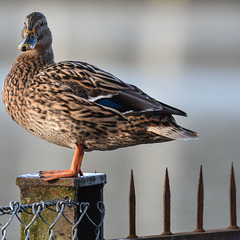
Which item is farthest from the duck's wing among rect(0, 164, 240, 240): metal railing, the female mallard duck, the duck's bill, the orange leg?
rect(0, 164, 240, 240): metal railing

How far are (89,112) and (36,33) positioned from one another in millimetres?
650

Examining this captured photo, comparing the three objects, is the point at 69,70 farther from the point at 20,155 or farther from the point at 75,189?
the point at 20,155

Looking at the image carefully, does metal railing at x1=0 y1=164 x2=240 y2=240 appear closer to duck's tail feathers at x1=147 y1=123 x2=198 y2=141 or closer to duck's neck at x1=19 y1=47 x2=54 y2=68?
duck's tail feathers at x1=147 y1=123 x2=198 y2=141

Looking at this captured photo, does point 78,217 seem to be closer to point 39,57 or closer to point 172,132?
point 172,132

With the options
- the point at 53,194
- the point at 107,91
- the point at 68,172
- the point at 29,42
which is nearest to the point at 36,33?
the point at 29,42

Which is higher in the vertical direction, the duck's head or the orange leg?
the duck's head

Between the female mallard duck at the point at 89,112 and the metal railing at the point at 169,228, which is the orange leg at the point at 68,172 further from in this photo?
the metal railing at the point at 169,228

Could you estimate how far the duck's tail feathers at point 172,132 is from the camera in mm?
3229

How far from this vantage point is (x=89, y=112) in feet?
10.6

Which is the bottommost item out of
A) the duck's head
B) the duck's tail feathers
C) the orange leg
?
the orange leg

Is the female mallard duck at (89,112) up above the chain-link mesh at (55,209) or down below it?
above

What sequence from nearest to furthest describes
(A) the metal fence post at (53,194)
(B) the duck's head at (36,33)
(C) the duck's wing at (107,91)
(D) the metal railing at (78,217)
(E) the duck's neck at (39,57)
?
1. (D) the metal railing at (78,217)
2. (A) the metal fence post at (53,194)
3. (C) the duck's wing at (107,91)
4. (B) the duck's head at (36,33)
5. (E) the duck's neck at (39,57)

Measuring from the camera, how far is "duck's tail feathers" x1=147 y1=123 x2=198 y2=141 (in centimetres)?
323

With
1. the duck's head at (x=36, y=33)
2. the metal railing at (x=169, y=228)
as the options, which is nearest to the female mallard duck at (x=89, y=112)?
the duck's head at (x=36, y=33)
